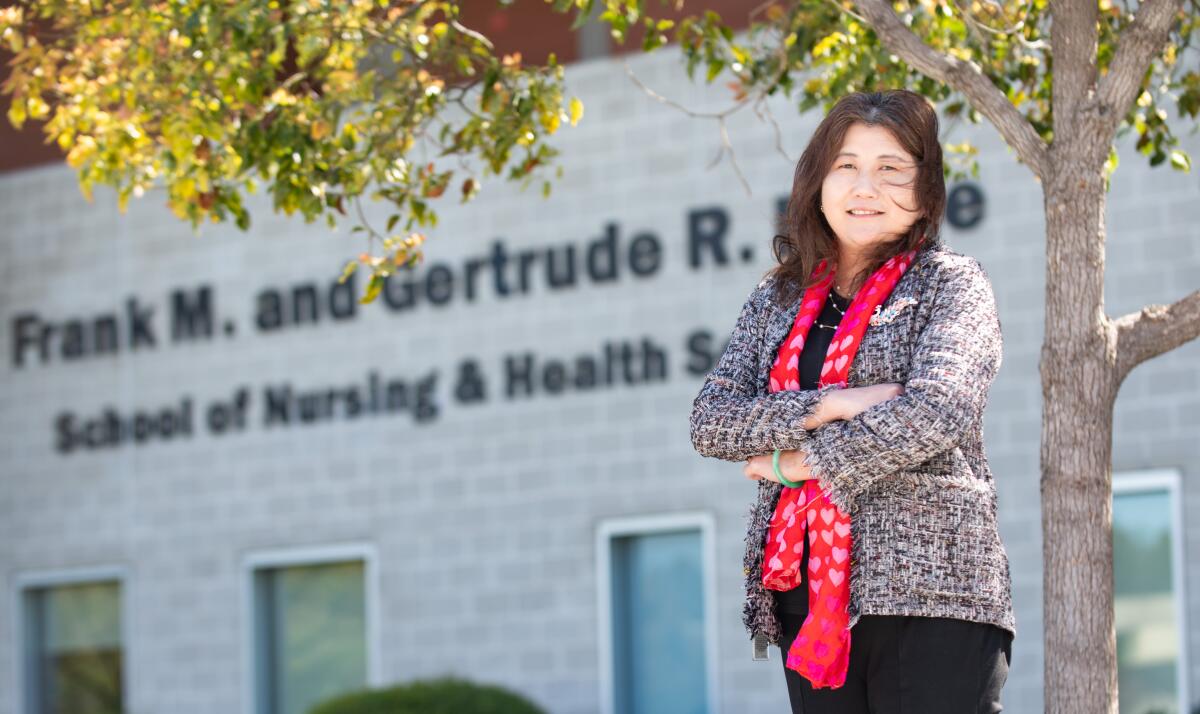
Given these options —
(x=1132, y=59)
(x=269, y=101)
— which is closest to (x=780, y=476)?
(x=1132, y=59)

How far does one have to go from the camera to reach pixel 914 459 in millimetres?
3604

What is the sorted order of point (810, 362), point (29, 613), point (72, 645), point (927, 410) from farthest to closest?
point (29, 613)
point (72, 645)
point (810, 362)
point (927, 410)

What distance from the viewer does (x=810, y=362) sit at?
12.8ft

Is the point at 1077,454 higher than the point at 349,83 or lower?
lower

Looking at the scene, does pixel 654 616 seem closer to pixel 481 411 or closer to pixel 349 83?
pixel 481 411

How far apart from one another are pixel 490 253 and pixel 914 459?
8589mm

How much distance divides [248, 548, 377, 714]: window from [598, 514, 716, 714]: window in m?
1.75

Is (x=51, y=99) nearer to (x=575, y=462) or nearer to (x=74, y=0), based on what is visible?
(x=575, y=462)

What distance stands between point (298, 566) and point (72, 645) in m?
2.01

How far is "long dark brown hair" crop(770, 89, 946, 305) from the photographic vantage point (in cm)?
388

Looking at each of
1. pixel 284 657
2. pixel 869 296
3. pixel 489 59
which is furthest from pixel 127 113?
pixel 284 657

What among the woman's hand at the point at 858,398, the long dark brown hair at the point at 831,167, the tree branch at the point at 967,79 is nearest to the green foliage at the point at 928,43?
the tree branch at the point at 967,79

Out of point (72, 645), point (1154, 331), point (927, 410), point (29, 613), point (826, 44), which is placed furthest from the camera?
point (29, 613)

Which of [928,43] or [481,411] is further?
[481,411]
